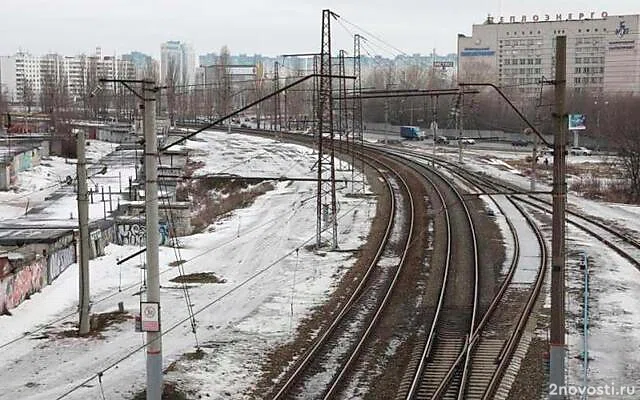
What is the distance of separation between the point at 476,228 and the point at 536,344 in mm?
15058

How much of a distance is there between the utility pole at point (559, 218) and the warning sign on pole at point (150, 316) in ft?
21.4

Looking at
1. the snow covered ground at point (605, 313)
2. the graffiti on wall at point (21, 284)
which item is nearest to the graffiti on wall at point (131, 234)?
the graffiti on wall at point (21, 284)

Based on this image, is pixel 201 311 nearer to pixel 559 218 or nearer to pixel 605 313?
pixel 605 313

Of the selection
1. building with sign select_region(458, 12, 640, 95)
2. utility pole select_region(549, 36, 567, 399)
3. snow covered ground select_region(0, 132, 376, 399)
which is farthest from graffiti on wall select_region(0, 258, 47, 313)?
building with sign select_region(458, 12, 640, 95)

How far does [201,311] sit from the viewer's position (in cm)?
2100

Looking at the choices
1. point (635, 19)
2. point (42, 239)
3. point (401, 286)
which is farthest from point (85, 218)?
point (635, 19)

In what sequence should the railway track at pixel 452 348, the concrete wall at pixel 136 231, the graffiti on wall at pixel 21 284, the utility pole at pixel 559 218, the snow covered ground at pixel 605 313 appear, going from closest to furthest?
the utility pole at pixel 559 218, the railway track at pixel 452 348, the snow covered ground at pixel 605 313, the graffiti on wall at pixel 21 284, the concrete wall at pixel 136 231

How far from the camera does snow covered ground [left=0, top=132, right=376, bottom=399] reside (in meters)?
15.9

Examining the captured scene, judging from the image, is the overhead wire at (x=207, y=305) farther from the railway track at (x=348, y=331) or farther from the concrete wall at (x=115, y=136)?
the concrete wall at (x=115, y=136)

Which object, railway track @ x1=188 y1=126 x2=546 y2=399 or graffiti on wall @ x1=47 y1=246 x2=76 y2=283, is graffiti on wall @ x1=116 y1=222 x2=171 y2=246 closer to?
graffiti on wall @ x1=47 y1=246 x2=76 y2=283

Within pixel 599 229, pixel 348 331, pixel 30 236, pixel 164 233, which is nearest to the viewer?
pixel 348 331

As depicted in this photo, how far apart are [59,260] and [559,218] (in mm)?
18394

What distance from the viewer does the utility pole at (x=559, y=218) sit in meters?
10.7
